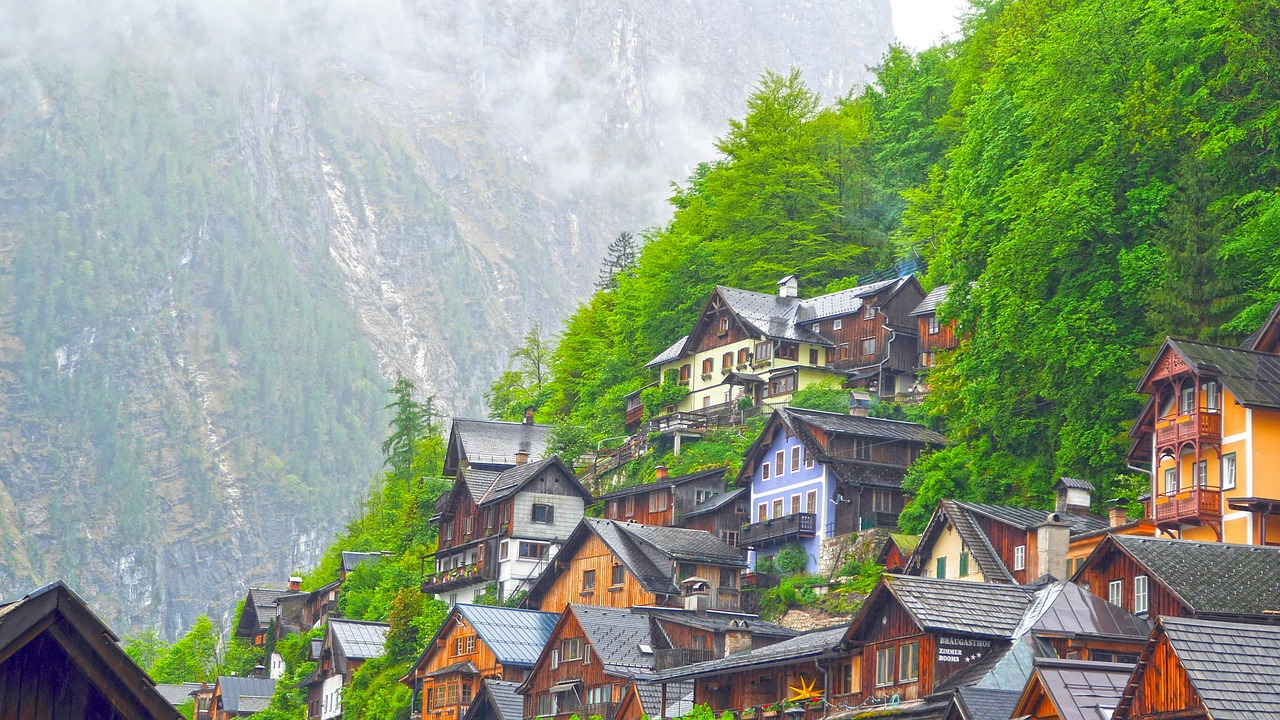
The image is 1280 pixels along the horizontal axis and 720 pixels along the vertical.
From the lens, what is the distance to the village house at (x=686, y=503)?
7581 cm

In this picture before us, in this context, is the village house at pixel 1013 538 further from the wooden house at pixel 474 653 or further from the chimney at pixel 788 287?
the chimney at pixel 788 287

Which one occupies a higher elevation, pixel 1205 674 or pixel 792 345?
pixel 792 345

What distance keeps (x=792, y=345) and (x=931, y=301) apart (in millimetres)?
8164

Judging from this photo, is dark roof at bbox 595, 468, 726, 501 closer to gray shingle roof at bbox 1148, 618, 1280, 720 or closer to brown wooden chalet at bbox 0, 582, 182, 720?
gray shingle roof at bbox 1148, 618, 1280, 720

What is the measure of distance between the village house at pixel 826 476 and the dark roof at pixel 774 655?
16514 mm

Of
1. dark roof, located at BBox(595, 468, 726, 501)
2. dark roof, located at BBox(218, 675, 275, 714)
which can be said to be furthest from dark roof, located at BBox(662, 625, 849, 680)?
dark roof, located at BBox(218, 675, 275, 714)

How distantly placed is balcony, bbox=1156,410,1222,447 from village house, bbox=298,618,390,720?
44.8 meters

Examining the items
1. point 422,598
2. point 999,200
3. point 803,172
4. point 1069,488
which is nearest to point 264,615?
point 422,598

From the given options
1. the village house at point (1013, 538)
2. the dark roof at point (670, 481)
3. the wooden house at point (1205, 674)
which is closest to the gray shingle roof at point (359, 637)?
the dark roof at point (670, 481)

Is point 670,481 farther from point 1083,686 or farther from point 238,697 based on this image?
point 1083,686

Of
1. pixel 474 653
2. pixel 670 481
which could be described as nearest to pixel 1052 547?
pixel 474 653

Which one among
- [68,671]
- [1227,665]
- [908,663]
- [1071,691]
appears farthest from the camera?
[908,663]

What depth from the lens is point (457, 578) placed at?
8694 centimetres

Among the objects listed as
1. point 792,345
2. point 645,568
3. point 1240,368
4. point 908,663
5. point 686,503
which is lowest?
point 908,663
